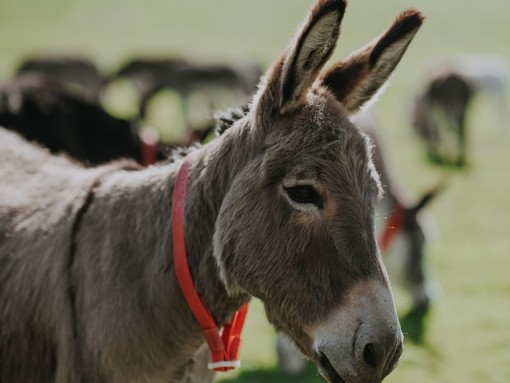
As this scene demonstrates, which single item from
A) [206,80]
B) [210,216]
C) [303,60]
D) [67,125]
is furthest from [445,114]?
[303,60]

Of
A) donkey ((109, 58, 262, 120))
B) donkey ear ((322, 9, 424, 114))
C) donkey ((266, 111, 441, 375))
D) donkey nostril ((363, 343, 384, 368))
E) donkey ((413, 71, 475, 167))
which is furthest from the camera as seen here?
donkey ((109, 58, 262, 120))

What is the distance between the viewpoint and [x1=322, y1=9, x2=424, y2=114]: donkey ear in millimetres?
2480

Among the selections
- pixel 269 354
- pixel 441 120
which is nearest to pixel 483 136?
pixel 441 120

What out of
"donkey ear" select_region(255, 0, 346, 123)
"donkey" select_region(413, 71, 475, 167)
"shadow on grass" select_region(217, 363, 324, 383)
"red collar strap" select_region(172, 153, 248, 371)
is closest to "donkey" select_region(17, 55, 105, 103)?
"donkey" select_region(413, 71, 475, 167)

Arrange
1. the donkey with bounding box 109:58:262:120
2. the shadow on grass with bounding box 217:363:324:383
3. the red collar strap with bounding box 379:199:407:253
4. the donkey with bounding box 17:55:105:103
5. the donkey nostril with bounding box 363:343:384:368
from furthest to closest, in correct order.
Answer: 1. the donkey with bounding box 17:55:105:103
2. the donkey with bounding box 109:58:262:120
3. the red collar strap with bounding box 379:199:407:253
4. the shadow on grass with bounding box 217:363:324:383
5. the donkey nostril with bounding box 363:343:384:368

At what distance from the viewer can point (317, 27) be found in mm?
2180

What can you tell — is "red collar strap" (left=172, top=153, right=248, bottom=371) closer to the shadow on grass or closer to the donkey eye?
the donkey eye

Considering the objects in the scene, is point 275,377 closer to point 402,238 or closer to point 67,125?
point 402,238

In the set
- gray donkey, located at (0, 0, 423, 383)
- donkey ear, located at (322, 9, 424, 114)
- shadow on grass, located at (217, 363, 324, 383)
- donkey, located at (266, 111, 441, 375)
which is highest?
donkey ear, located at (322, 9, 424, 114)

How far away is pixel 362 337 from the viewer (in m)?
2.10

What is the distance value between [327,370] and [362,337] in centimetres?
18

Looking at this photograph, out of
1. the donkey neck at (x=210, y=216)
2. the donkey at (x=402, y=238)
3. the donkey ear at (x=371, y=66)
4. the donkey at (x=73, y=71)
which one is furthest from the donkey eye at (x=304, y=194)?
the donkey at (x=73, y=71)

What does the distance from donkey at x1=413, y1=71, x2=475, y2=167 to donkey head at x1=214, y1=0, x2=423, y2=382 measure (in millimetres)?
12819

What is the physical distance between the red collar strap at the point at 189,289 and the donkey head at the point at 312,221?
0.17 metres
